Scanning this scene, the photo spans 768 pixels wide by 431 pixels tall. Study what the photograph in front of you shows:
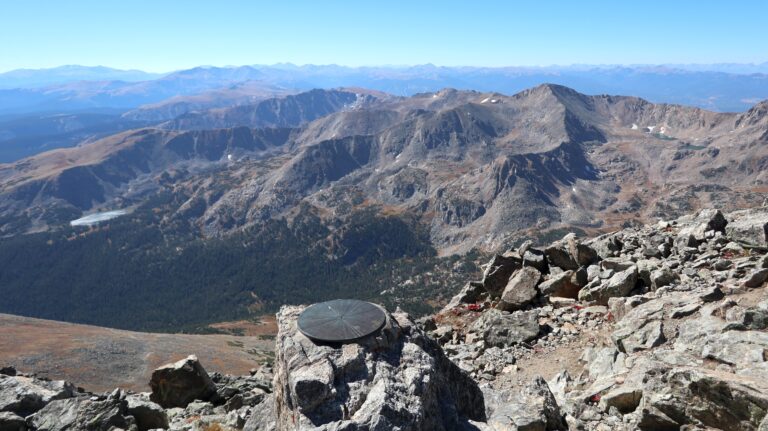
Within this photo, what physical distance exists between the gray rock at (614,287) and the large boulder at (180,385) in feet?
79.0

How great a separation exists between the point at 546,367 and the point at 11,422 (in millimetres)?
23648

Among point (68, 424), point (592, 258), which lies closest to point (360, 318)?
point (68, 424)

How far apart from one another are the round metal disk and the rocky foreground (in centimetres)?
39

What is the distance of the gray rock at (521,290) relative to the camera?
3111cm

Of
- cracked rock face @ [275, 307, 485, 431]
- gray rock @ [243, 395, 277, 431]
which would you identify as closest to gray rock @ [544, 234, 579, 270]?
cracked rock face @ [275, 307, 485, 431]

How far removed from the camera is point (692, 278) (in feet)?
84.0

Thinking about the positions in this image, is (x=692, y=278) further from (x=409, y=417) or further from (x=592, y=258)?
(x=409, y=417)

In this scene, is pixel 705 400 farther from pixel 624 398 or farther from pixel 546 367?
pixel 546 367

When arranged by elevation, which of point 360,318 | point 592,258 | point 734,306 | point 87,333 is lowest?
point 87,333

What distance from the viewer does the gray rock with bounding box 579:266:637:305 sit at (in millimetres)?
27016

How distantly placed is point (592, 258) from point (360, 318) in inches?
979

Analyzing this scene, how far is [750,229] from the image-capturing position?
2781 centimetres

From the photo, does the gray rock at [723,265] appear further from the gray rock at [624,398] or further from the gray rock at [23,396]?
the gray rock at [23,396]

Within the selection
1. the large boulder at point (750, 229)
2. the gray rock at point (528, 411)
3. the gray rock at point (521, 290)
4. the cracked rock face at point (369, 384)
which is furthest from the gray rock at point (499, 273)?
the cracked rock face at point (369, 384)
